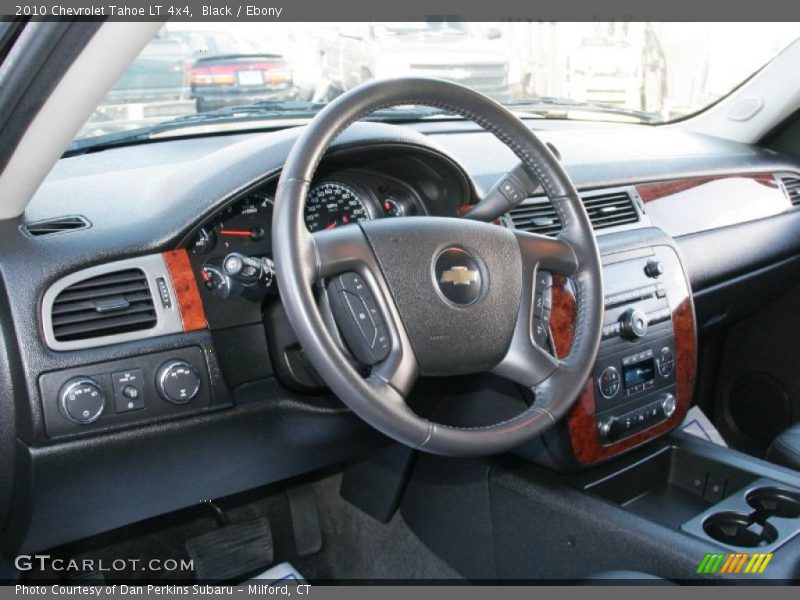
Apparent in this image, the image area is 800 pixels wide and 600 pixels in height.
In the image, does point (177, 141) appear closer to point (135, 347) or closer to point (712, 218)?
point (135, 347)

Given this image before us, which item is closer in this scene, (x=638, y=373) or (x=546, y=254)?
(x=546, y=254)

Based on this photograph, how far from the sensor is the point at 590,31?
3070 millimetres

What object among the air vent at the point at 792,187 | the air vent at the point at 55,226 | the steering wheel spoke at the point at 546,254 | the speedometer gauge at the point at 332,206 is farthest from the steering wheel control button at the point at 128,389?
the air vent at the point at 792,187

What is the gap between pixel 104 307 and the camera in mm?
1520

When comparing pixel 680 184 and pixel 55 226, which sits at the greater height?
pixel 55 226

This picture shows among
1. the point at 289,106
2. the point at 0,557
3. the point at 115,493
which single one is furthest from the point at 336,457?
the point at 289,106

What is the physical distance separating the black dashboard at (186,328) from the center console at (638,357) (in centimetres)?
16

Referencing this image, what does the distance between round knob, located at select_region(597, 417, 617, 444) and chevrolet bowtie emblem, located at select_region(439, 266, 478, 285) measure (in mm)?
665

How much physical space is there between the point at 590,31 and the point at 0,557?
98.9 inches

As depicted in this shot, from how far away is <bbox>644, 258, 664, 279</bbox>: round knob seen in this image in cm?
202

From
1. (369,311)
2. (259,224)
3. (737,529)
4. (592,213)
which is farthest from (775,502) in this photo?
(259,224)

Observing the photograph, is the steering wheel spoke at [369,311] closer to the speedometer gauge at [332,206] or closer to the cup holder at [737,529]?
the speedometer gauge at [332,206]

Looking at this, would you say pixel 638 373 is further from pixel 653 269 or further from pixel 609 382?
pixel 653 269

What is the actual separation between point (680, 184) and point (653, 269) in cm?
56
